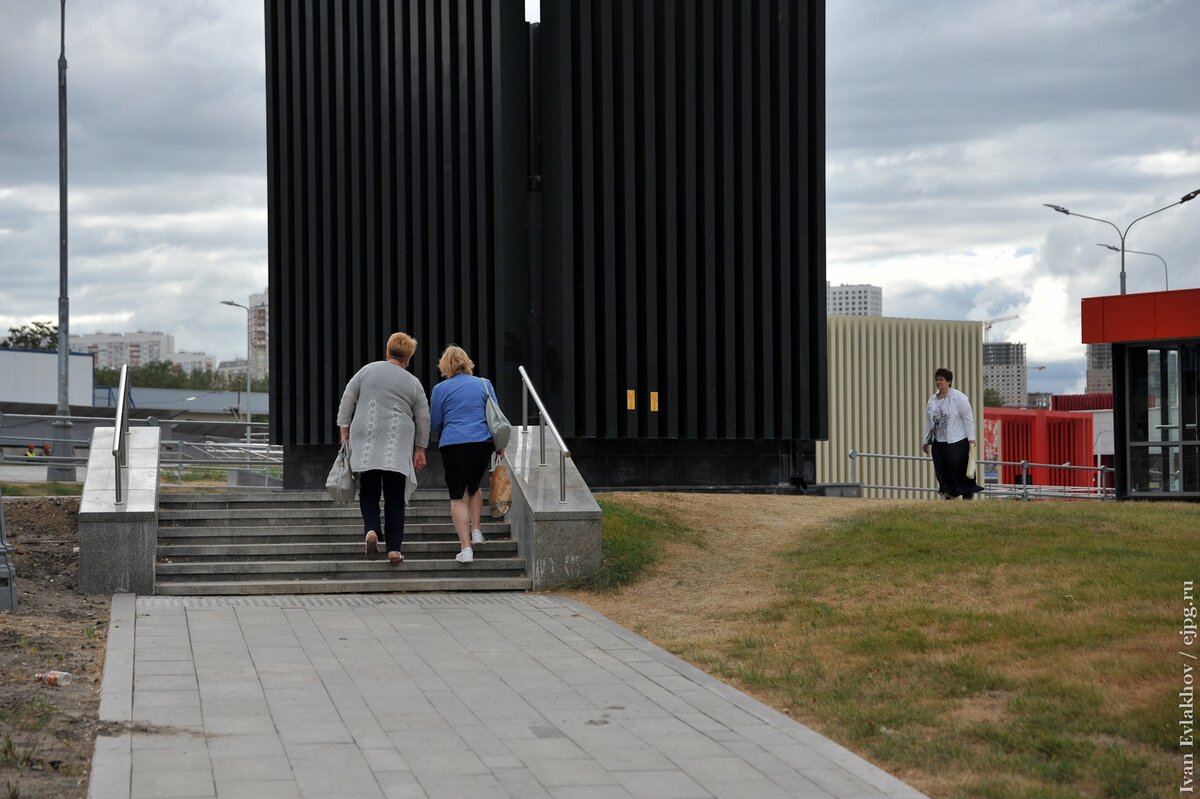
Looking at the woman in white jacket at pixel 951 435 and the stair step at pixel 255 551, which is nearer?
the stair step at pixel 255 551

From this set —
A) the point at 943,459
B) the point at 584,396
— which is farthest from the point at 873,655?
the point at 584,396

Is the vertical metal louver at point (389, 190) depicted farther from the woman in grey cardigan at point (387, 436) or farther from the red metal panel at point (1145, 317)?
the red metal panel at point (1145, 317)

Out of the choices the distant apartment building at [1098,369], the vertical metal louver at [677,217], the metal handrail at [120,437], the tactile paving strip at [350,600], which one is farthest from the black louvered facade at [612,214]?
the distant apartment building at [1098,369]

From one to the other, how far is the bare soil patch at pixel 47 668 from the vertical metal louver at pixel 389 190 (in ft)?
24.1

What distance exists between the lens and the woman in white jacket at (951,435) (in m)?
16.5

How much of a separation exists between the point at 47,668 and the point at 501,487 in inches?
225

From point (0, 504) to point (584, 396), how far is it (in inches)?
401

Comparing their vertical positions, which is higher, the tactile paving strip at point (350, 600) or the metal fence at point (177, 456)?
the metal fence at point (177, 456)

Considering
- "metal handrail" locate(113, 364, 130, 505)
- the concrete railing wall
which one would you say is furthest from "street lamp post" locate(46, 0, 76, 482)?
the concrete railing wall

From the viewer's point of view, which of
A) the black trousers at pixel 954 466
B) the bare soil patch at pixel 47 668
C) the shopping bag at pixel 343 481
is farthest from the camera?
the black trousers at pixel 954 466

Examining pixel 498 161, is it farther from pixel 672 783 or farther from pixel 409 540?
pixel 672 783

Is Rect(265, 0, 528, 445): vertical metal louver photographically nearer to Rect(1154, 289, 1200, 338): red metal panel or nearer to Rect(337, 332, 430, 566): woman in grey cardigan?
Rect(337, 332, 430, 566): woman in grey cardigan

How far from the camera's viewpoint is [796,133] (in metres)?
20.4

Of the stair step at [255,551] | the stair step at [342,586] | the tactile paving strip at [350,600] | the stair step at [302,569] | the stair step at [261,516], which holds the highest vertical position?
the stair step at [261,516]
